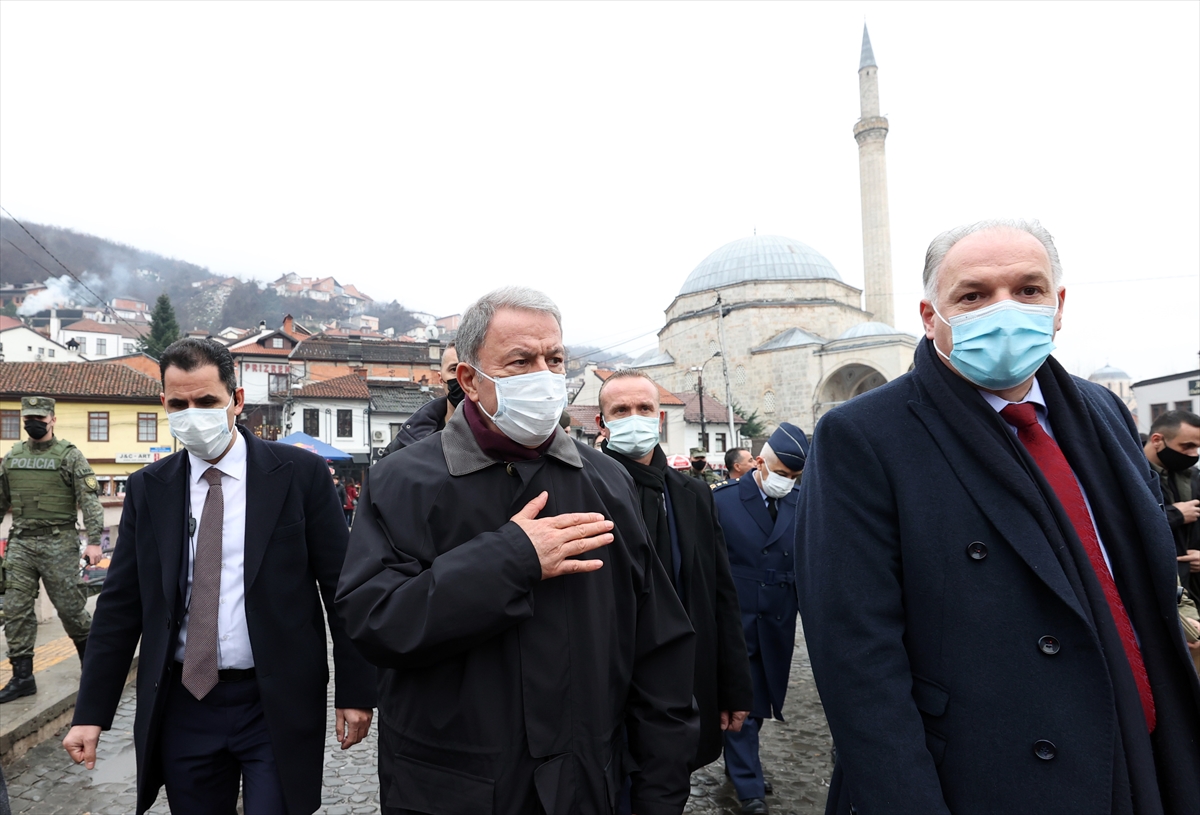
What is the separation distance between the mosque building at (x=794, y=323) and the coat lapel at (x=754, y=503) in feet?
125

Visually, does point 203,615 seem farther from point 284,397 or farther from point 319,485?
point 284,397

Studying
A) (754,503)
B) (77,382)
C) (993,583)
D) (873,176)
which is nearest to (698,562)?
(754,503)

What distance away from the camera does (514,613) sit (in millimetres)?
1662

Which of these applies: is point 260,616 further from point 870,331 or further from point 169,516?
point 870,331

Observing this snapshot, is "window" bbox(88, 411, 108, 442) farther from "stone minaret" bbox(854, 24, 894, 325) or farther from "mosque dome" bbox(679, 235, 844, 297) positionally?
"stone minaret" bbox(854, 24, 894, 325)

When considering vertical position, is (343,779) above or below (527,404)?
below

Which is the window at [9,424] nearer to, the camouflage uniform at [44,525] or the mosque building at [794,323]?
the camouflage uniform at [44,525]

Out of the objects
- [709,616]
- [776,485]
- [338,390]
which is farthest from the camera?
[338,390]

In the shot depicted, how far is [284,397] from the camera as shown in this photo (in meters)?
39.1

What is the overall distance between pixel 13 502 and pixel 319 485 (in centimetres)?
397

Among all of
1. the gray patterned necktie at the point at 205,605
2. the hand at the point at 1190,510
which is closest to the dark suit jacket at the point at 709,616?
the gray patterned necktie at the point at 205,605

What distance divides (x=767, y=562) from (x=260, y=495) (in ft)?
9.02

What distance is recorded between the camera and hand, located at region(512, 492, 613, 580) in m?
1.70

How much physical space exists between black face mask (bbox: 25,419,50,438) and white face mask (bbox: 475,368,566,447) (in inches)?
193
